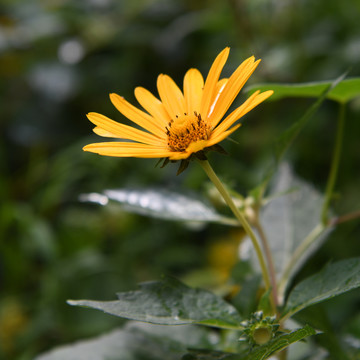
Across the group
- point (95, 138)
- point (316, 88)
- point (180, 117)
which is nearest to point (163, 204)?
point (180, 117)

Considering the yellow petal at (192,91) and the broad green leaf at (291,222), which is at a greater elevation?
the yellow petal at (192,91)

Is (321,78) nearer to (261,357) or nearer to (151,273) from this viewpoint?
(151,273)

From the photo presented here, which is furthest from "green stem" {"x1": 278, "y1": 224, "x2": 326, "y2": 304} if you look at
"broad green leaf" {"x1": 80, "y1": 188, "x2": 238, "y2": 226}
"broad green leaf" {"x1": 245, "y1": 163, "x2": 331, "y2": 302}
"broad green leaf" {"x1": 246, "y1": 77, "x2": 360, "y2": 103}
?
"broad green leaf" {"x1": 246, "y1": 77, "x2": 360, "y2": 103}

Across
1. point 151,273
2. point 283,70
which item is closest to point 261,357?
point 151,273

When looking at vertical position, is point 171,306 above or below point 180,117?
below

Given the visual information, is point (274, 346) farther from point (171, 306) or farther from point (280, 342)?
point (171, 306)

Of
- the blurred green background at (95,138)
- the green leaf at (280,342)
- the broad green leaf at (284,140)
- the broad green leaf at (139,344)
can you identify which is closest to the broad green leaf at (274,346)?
the green leaf at (280,342)

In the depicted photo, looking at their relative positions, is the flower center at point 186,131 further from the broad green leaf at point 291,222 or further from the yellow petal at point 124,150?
the broad green leaf at point 291,222
